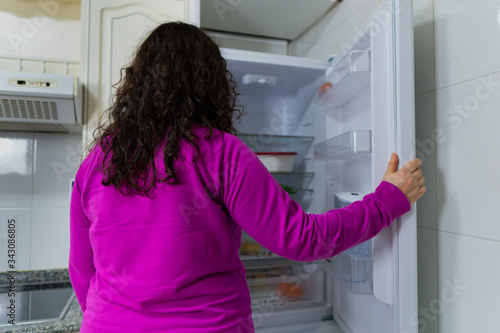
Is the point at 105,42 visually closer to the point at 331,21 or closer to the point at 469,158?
the point at 331,21

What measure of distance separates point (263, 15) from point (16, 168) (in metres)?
1.35

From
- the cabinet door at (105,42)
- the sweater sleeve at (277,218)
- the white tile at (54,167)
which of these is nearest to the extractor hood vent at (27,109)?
the cabinet door at (105,42)

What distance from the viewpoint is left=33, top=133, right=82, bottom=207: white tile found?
1.66 meters

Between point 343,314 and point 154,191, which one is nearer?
point 154,191

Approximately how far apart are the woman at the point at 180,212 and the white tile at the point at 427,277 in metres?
0.27

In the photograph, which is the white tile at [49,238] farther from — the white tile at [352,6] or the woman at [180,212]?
the white tile at [352,6]

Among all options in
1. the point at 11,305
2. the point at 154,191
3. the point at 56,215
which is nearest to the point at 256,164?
the point at 154,191

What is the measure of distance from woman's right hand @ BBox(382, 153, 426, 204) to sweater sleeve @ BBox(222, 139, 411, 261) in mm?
98

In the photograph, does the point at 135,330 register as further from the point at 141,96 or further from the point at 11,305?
the point at 11,305

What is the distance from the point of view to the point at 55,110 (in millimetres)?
1290

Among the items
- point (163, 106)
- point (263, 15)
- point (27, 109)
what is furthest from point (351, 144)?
point (27, 109)

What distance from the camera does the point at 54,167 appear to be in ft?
5.49

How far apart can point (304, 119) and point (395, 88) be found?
649mm

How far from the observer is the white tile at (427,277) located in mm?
879
